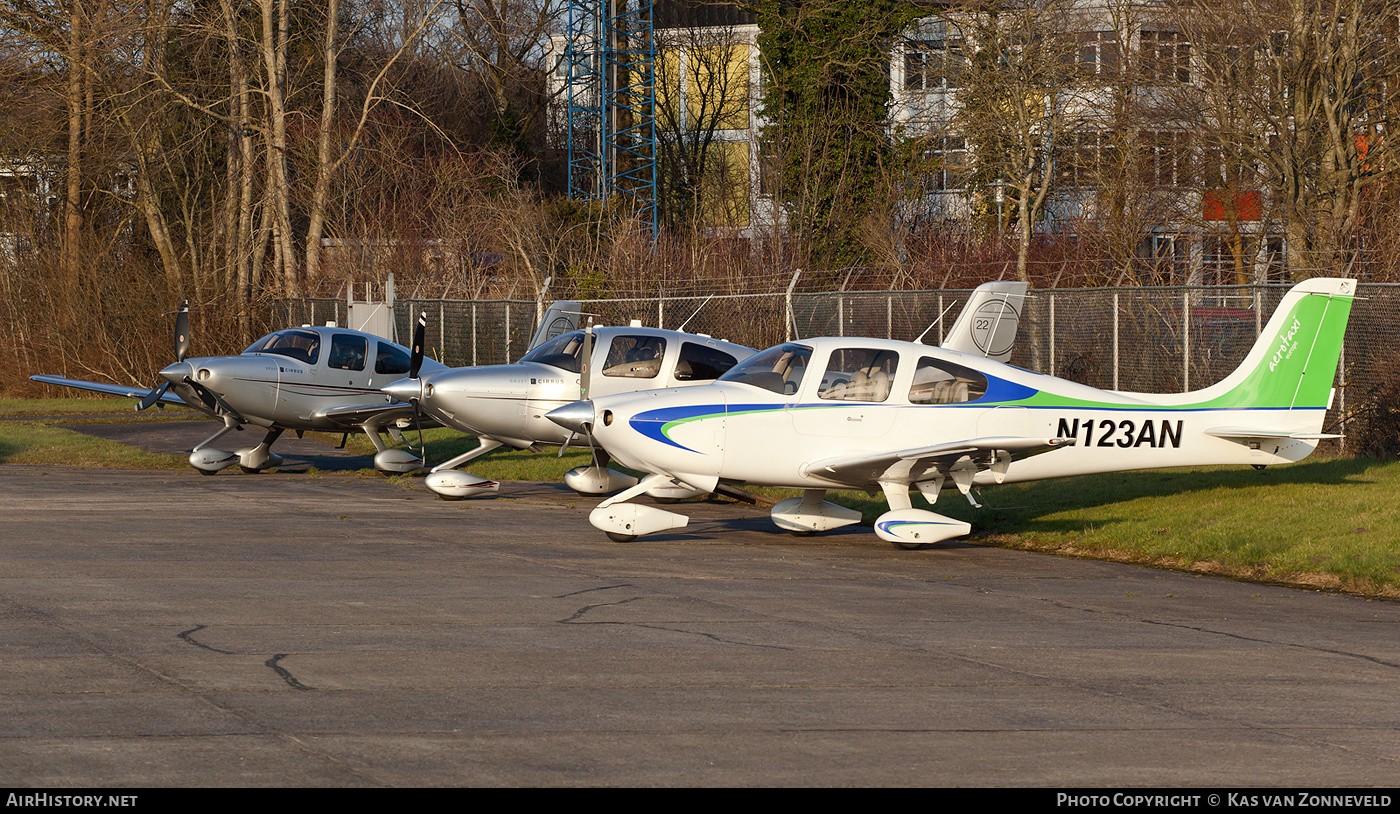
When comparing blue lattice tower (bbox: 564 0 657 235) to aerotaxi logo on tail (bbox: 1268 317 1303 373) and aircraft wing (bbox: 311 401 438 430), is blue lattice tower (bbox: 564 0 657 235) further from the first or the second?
aerotaxi logo on tail (bbox: 1268 317 1303 373)

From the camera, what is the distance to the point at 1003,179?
31.3 m

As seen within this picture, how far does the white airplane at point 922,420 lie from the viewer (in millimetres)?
12875

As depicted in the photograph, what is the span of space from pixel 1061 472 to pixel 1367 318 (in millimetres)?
6649

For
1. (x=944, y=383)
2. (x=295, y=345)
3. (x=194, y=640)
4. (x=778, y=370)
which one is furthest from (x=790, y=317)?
(x=194, y=640)

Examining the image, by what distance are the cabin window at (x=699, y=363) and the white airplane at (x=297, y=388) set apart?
14.0 feet

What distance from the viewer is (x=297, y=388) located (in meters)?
19.4

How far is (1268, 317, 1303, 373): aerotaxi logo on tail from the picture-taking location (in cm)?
1327

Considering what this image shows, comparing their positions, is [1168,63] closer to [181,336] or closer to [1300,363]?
[1300,363]

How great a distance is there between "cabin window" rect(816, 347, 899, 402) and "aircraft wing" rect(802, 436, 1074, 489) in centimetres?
60

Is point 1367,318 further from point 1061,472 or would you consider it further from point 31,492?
point 31,492

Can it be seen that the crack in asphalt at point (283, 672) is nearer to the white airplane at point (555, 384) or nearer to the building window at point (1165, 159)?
the white airplane at point (555, 384)

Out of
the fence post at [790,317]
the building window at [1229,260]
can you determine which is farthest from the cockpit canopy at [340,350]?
the building window at [1229,260]
